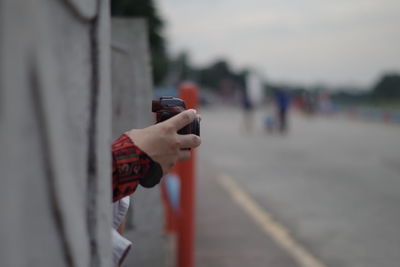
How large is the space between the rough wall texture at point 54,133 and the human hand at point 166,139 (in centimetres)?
26

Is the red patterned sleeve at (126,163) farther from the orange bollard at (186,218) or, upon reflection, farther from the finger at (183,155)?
the orange bollard at (186,218)

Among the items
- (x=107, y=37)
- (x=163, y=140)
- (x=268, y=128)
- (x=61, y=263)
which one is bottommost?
(x=268, y=128)

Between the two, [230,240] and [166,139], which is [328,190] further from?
[166,139]

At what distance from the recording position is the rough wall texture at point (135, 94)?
2523 mm

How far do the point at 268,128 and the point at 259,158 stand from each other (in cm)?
718

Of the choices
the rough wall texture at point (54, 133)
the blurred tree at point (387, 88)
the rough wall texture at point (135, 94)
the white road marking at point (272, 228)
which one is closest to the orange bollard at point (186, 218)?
the rough wall texture at point (135, 94)

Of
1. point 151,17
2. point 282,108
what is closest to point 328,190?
point 282,108

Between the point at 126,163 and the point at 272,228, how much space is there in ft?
13.8

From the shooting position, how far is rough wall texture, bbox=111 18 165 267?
252 centimetres

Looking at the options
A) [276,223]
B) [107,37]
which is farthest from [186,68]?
[107,37]

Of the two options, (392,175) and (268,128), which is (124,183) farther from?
(268,128)

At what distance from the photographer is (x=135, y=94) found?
2.61 m

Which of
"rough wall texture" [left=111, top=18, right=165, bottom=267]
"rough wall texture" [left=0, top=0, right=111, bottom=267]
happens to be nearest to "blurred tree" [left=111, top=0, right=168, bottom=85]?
"rough wall texture" [left=111, top=18, right=165, bottom=267]

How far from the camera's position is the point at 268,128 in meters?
17.6
